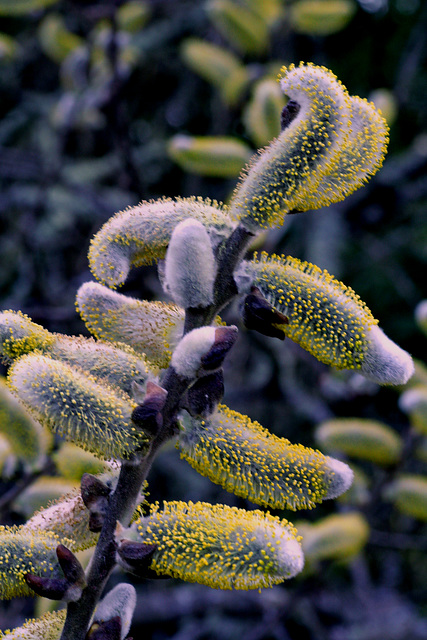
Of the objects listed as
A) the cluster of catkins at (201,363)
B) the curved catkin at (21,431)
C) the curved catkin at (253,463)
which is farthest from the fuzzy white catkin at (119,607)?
the curved catkin at (21,431)

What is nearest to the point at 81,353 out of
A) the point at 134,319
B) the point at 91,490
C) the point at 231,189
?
the point at 134,319

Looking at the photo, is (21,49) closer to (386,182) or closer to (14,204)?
(14,204)

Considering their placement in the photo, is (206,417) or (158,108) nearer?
(206,417)

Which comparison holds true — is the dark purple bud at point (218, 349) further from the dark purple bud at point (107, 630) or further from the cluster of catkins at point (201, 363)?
the dark purple bud at point (107, 630)

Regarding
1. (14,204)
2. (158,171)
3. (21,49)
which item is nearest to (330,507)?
(158,171)

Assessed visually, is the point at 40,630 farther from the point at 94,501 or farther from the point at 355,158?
the point at 355,158

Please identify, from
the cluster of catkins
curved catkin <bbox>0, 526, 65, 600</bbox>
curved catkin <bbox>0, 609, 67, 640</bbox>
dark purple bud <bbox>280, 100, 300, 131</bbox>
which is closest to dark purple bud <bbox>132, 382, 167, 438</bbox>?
the cluster of catkins

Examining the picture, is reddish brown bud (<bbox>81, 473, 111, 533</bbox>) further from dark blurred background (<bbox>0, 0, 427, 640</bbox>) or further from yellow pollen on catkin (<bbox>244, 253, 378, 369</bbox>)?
dark blurred background (<bbox>0, 0, 427, 640</bbox>)
